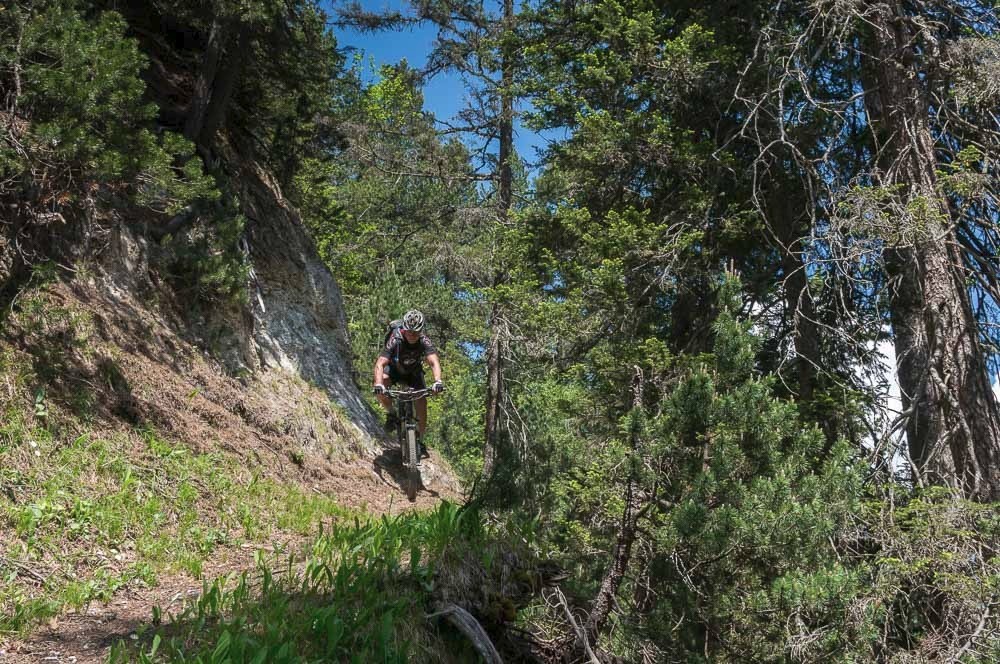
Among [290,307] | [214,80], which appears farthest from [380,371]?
[214,80]

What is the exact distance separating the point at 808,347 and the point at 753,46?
371 centimetres

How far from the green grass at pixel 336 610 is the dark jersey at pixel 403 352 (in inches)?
149

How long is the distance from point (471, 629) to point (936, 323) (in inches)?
196

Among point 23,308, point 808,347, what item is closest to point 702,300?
point 808,347

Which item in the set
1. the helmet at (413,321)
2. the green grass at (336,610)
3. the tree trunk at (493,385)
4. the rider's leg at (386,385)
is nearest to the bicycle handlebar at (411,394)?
the rider's leg at (386,385)

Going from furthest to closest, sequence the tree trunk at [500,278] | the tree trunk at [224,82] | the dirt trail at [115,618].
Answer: the tree trunk at [500,278], the tree trunk at [224,82], the dirt trail at [115,618]

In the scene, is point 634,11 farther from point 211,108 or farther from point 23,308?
point 23,308

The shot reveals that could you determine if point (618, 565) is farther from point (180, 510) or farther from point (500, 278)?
point (500, 278)

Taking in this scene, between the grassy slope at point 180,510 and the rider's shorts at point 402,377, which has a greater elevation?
the rider's shorts at point 402,377

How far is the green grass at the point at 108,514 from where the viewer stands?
194 inches

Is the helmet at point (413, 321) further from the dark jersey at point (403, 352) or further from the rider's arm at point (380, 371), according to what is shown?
the rider's arm at point (380, 371)

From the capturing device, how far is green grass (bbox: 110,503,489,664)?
407 cm

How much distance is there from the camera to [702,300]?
30.5ft

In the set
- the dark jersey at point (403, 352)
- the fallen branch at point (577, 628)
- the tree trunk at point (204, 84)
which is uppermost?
the tree trunk at point (204, 84)
